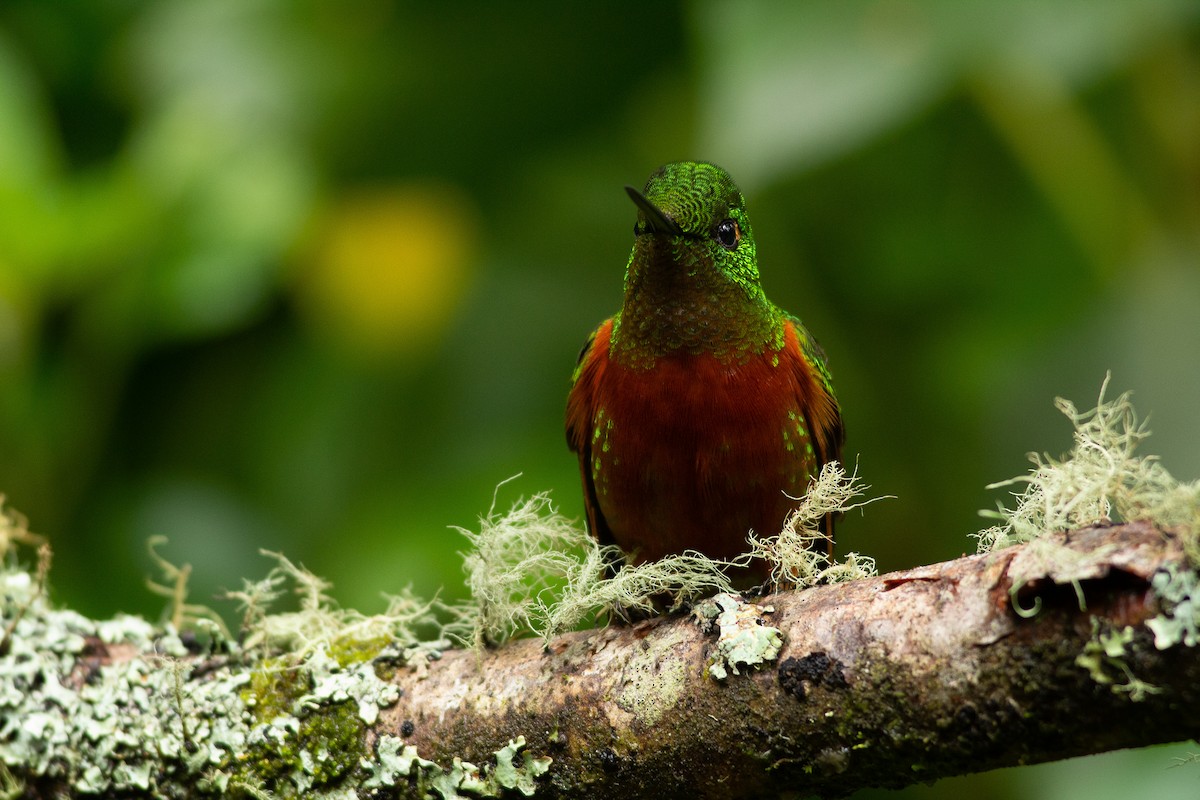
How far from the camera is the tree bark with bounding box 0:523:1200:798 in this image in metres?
1.53

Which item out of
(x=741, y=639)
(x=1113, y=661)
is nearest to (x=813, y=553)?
(x=741, y=639)

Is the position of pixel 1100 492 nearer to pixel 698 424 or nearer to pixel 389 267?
pixel 698 424

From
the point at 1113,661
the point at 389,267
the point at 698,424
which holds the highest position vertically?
the point at 389,267

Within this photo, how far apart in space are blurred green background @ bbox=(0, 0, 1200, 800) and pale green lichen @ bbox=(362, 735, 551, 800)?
6.06 ft

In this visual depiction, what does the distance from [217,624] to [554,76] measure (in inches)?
129

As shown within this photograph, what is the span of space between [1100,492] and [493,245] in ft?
12.3

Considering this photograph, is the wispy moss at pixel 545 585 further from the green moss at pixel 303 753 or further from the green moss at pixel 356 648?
the green moss at pixel 303 753

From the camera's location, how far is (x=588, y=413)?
315 centimetres


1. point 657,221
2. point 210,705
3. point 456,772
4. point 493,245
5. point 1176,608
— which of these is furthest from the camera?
point 493,245

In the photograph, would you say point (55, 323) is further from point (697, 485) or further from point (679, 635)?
point (679, 635)

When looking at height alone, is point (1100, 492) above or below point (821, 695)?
above

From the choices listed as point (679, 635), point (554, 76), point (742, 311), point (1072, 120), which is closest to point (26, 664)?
point (679, 635)

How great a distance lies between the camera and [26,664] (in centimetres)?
250

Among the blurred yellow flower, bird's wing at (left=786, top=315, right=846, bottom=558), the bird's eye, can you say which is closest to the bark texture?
bird's wing at (left=786, top=315, right=846, bottom=558)
